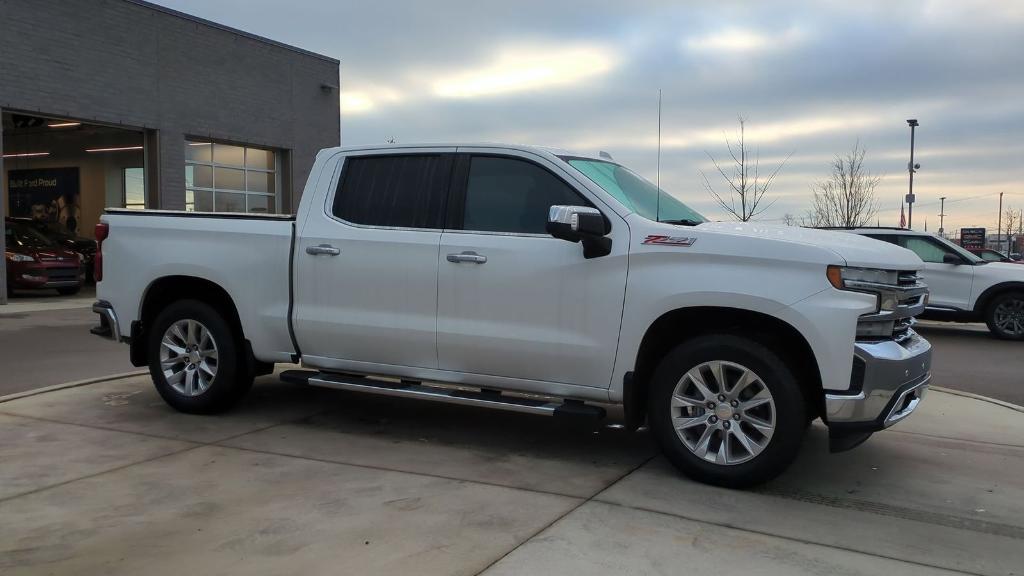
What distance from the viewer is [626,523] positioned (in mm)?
4211

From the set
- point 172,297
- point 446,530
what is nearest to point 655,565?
point 446,530

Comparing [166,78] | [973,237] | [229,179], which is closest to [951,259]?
[166,78]

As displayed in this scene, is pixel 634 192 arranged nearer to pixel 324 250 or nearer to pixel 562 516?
pixel 324 250

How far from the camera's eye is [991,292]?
13.0 meters

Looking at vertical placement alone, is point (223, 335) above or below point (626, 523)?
above

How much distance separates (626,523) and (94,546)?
260 cm

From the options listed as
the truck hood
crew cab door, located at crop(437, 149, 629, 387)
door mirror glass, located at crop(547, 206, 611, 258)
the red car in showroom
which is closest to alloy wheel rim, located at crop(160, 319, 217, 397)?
crew cab door, located at crop(437, 149, 629, 387)

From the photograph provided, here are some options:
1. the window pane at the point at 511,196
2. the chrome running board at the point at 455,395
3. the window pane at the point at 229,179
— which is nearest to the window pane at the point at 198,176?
the window pane at the point at 229,179

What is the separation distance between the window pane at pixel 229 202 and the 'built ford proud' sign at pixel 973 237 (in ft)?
103

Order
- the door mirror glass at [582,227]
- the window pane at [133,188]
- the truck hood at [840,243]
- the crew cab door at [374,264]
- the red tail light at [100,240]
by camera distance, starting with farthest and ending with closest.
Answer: the window pane at [133,188] → the red tail light at [100,240] → the crew cab door at [374,264] → the door mirror glass at [582,227] → the truck hood at [840,243]

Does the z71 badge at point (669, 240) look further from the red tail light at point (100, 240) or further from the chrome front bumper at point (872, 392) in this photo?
the red tail light at point (100, 240)

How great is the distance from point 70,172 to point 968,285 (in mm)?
27155

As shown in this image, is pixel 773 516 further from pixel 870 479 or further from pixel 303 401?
pixel 303 401

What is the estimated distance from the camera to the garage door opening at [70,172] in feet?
82.4
